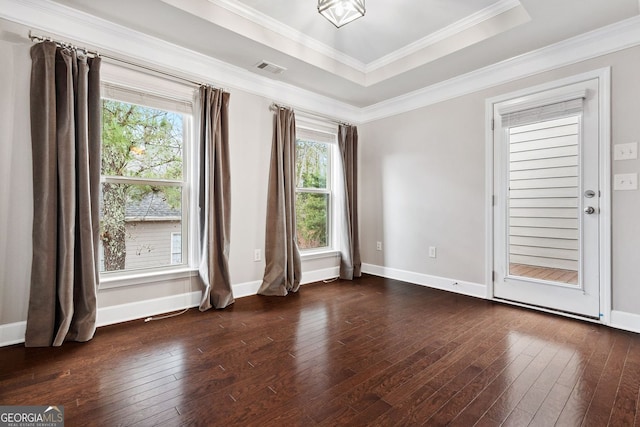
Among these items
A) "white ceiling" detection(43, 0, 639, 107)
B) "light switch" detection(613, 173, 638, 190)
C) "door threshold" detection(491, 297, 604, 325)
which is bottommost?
"door threshold" detection(491, 297, 604, 325)

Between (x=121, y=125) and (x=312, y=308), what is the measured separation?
7.81 feet

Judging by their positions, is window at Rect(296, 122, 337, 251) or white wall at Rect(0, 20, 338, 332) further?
window at Rect(296, 122, 337, 251)

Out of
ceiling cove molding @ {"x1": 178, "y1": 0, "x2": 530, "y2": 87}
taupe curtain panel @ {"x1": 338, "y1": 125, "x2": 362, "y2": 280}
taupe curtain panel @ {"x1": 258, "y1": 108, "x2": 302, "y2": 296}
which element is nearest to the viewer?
ceiling cove molding @ {"x1": 178, "y1": 0, "x2": 530, "y2": 87}

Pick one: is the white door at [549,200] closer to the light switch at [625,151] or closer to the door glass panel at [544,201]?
the door glass panel at [544,201]

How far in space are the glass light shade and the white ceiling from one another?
0.33 m

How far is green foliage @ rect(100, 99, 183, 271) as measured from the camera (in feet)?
8.55

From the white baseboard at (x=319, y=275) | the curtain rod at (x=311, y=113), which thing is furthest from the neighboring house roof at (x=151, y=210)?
the white baseboard at (x=319, y=275)

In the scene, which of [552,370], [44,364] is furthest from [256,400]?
[552,370]

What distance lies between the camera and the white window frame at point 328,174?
12.8 ft

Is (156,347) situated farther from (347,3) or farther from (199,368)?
(347,3)

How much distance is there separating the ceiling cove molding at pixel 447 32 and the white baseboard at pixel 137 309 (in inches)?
113

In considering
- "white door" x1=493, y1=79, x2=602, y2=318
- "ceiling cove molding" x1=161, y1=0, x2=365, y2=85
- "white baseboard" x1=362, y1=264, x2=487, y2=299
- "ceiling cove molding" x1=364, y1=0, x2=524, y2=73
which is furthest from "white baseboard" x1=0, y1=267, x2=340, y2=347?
"ceiling cove molding" x1=364, y1=0, x2=524, y2=73

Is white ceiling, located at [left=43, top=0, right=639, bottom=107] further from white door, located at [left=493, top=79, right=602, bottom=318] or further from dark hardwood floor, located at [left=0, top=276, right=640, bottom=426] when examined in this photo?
dark hardwood floor, located at [left=0, top=276, right=640, bottom=426]

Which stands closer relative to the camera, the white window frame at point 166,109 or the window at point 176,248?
the white window frame at point 166,109
